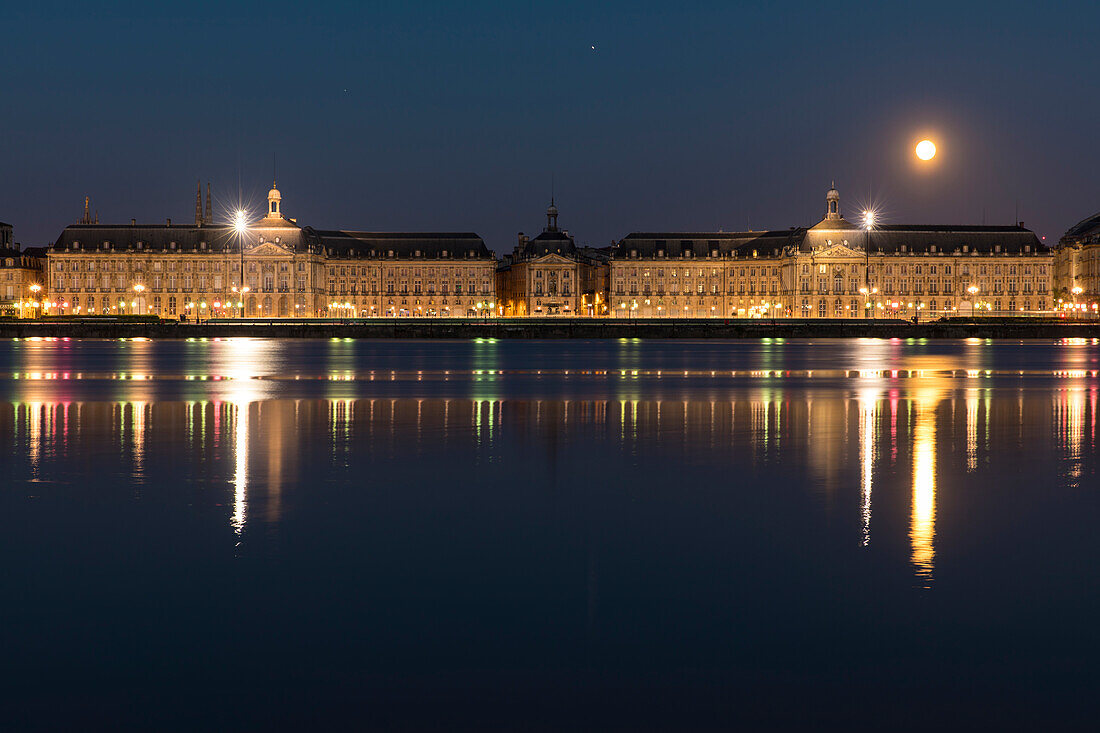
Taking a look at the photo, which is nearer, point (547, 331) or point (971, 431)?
point (971, 431)

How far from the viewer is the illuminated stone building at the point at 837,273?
7520 inches

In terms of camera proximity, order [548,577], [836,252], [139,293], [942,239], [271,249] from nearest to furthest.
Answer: [548,577] → [271,249] → [836,252] → [139,293] → [942,239]

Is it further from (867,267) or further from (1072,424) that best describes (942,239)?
(1072,424)

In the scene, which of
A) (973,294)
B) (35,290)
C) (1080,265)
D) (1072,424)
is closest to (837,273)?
(973,294)

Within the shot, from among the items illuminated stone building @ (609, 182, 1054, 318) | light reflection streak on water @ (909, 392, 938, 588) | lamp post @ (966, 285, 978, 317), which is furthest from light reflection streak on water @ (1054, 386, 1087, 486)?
lamp post @ (966, 285, 978, 317)

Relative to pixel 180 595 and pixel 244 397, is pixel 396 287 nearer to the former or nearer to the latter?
pixel 244 397

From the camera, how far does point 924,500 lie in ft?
50.2

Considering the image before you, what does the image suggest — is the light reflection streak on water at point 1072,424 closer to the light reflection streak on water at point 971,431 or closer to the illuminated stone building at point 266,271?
the light reflection streak on water at point 971,431

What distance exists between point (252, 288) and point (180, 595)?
610ft

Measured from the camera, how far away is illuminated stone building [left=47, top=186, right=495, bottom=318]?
7490 inches

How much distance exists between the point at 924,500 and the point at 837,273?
7124 inches

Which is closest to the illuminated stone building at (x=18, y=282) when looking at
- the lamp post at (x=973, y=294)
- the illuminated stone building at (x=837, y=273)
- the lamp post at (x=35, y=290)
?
the lamp post at (x=35, y=290)

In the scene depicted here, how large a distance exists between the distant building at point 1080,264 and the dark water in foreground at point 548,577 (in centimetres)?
16516

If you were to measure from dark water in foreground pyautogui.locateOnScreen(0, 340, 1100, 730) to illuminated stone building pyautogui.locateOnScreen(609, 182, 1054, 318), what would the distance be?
171 meters
